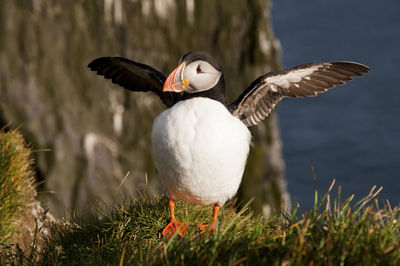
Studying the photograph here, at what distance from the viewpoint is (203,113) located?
493 centimetres

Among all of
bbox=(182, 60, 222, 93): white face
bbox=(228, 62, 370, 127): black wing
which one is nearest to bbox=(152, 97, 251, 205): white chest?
bbox=(182, 60, 222, 93): white face

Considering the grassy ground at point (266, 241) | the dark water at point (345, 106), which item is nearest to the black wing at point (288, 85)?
the grassy ground at point (266, 241)

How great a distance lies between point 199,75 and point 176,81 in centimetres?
24

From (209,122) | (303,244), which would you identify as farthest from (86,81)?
(303,244)

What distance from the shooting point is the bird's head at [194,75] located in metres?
5.06

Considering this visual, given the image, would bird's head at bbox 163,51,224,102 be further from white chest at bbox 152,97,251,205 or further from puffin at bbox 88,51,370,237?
white chest at bbox 152,97,251,205

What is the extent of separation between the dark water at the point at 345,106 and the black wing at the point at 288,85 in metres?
52.3

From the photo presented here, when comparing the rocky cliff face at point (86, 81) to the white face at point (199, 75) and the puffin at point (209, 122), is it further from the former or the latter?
the white face at point (199, 75)

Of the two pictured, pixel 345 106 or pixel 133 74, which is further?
pixel 345 106

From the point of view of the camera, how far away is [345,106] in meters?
87.2

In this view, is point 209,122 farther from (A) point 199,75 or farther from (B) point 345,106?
(B) point 345,106

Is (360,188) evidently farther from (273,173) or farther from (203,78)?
(203,78)

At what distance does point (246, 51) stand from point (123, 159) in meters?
8.30

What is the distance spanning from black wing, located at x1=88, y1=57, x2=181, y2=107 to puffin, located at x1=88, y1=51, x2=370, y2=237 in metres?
0.28
